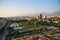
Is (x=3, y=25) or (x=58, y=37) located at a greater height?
(x=3, y=25)

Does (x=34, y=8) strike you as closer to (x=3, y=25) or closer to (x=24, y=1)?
(x=24, y=1)

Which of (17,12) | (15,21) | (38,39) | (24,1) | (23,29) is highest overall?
(24,1)

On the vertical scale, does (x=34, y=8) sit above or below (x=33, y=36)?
above

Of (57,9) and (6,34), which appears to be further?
(57,9)

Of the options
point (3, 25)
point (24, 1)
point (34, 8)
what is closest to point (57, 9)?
point (34, 8)

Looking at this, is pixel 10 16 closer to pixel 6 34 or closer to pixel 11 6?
pixel 11 6

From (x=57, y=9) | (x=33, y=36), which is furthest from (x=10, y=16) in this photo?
(x=57, y=9)
